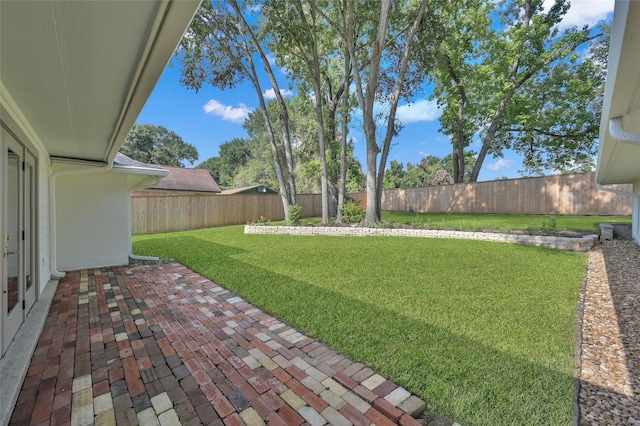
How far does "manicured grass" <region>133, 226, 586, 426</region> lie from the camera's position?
1.94 metres

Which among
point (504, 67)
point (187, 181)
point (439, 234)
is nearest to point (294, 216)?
point (439, 234)

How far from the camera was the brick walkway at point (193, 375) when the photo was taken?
1.77m

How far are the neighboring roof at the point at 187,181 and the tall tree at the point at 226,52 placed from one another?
832cm

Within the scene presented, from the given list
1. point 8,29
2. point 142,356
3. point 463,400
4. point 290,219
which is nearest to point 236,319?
point 142,356

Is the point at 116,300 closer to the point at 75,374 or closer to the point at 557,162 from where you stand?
the point at 75,374

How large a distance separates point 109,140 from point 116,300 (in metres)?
2.12

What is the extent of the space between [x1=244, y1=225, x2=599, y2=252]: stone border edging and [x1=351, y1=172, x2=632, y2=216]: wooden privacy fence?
17.0 feet

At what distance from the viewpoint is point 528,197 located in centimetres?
1229

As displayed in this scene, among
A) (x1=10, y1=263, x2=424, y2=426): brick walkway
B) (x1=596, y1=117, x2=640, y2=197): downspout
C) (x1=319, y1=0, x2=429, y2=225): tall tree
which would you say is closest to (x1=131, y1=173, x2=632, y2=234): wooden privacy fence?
(x1=319, y1=0, x2=429, y2=225): tall tree

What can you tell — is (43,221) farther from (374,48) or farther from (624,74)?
(374,48)

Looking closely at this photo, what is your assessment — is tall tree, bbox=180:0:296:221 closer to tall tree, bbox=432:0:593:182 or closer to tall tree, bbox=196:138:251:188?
tall tree, bbox=432:0:593:182

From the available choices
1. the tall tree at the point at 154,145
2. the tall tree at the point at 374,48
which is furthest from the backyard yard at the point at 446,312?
the tall tree at the point at 154,145

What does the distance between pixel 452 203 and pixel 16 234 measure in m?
15.9

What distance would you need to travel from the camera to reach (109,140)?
12.1ft
